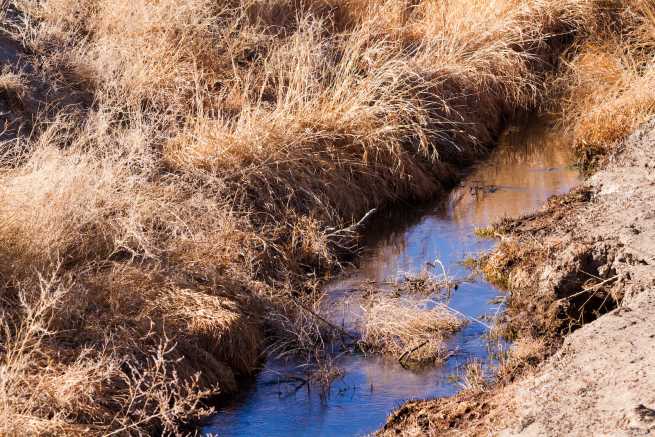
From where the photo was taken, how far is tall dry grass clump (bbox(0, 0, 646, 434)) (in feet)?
17.7

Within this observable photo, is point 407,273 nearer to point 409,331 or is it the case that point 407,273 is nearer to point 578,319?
point 409,331

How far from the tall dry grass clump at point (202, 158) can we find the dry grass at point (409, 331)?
Answer: 0.06 metres

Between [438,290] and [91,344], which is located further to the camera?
[438,290]

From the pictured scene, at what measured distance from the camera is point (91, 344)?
538cm

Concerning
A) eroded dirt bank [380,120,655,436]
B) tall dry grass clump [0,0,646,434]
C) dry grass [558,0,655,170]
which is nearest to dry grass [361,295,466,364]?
tall dry grass clump [0,0,646,434]

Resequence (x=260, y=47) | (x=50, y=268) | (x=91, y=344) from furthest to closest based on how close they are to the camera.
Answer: (x=260, y=47)
(x=50, y=268)
(x=91, y=344)

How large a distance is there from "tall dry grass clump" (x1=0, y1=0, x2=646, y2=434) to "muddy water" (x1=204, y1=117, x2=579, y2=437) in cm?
19

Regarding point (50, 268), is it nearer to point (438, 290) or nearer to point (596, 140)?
point (438, 290)

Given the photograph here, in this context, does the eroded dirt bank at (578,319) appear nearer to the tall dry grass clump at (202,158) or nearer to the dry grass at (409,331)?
the dry grass at (409,331)

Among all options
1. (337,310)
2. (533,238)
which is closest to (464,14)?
(533,238)

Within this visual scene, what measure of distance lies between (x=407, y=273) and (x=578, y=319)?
146 cm

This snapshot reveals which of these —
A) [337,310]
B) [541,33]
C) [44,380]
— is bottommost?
[337,310]

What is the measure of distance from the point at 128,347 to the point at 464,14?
549cm

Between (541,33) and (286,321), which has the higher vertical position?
(541,33)
